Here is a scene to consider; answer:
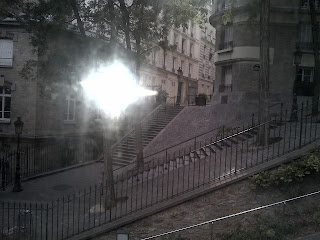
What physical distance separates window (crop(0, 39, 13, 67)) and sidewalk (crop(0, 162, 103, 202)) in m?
6.93

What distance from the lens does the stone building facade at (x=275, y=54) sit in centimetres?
1842

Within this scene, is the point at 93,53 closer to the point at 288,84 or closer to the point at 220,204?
the point at 220,204

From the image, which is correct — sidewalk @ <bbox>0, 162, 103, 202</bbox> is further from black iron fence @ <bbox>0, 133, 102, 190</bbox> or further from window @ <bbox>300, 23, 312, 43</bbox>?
window @ <bbox>300, 23, 312, 43</bbox>

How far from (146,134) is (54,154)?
18.7 feet

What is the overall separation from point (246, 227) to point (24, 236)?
5740 millimetres

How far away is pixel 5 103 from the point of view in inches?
732

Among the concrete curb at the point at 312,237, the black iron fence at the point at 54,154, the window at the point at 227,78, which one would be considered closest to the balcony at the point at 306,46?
the window at the point at 227,78

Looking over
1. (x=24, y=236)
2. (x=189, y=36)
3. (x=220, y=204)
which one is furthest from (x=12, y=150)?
(x=189, y=36)

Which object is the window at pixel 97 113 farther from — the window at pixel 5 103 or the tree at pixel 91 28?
the tree at pixel 91 28

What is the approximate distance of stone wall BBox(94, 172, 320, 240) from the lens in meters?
7.91

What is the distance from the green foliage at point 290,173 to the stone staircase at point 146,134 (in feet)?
33.0

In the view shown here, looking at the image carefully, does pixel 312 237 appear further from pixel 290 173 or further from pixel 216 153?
pixel 216 153

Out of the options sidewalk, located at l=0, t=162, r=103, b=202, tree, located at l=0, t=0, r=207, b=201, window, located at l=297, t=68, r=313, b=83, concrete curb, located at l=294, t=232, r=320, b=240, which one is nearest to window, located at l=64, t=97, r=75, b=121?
sidewalk, located at l=0, t=162, r=103, b=202

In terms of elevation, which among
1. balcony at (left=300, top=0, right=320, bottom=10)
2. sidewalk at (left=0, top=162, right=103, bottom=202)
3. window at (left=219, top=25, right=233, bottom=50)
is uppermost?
balcony at (left=300, top=0, right=320, bottom=10)
